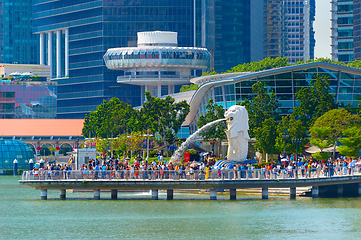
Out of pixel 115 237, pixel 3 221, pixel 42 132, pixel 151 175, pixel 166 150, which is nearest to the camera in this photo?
pixel 115 237

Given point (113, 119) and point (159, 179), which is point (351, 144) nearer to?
point (159, 179)

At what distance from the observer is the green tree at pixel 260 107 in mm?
98062

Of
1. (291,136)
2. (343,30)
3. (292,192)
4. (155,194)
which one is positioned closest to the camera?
(155,194)

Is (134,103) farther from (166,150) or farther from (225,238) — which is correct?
(225,238)

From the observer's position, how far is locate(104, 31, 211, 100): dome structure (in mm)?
168875

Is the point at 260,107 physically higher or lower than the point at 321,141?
higher

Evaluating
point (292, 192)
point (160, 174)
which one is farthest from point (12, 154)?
point (292, 192)

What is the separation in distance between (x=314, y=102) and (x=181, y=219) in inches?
1747

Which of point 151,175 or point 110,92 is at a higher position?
point 110,92

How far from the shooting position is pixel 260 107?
332 ft

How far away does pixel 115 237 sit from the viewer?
50.1 m

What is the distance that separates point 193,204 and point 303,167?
11275mm

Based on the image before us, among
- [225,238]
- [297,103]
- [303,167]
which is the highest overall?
[297,103]

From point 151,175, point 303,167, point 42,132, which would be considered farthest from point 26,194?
point 42,132
